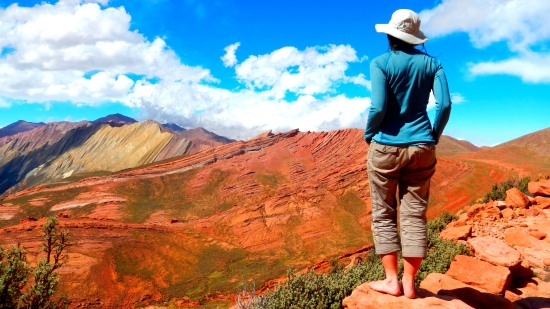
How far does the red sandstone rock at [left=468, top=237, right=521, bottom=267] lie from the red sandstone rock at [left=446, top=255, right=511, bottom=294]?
744 millimetres

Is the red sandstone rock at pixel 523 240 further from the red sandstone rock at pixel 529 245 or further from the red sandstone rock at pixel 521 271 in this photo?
the red sandstone rock at pixel 521 271

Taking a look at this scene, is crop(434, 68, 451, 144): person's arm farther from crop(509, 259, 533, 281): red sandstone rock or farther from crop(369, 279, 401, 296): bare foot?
crop(509, 259, 533, 281): red sandstone rock

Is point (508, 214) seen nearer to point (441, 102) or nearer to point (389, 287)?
point (389, 287)

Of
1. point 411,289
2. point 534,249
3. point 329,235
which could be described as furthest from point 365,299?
point 329,235

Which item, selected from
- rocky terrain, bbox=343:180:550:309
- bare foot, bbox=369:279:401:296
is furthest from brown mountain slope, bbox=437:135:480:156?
bare foot, bbox=369:279:401:296

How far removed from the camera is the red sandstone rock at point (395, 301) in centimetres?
481

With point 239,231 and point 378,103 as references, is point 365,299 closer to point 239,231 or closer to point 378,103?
point 378,103

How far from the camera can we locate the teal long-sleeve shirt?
443 centimetres

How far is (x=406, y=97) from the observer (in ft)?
14.7

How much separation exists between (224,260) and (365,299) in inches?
1741

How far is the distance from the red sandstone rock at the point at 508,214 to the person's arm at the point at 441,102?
1470 centimetres

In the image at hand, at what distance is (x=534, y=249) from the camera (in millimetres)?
11664

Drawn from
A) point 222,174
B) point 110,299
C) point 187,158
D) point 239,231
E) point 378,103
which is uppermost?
point 187,158

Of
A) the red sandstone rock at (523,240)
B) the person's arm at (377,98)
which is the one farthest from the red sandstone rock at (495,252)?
the person's arm at (377,98)
